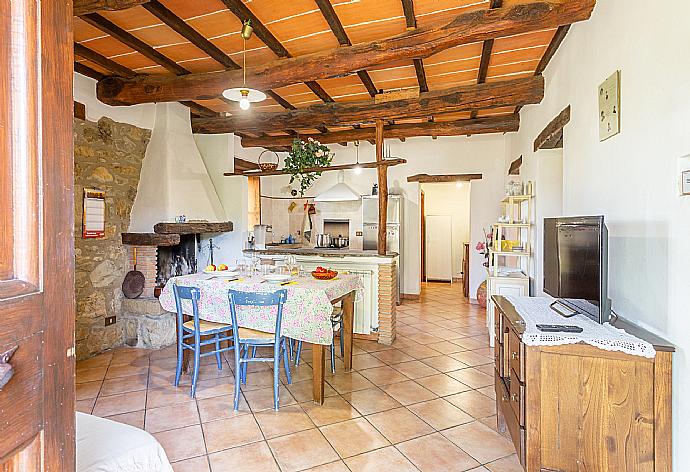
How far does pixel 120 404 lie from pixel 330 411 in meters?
1.59

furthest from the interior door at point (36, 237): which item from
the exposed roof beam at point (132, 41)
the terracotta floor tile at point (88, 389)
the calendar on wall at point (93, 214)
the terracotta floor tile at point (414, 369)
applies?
the calendar on wall at point (93, 214)

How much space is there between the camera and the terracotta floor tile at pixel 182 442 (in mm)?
2494

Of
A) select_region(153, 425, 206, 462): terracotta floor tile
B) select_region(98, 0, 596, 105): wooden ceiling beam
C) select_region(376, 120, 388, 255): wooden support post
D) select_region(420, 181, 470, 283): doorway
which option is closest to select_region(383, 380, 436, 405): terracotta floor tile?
select_region(153, 425, 206, 462): terracotta floor tile

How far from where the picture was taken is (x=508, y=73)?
4613 mm

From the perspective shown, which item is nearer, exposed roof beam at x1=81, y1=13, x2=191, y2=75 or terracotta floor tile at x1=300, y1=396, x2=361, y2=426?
terracotta floor tile at x1=300, y1=396, x2=361, y2=426

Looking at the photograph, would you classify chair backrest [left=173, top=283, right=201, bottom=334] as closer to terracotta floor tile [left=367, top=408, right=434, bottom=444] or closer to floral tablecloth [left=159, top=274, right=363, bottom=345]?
floral tablecloth [left=159, top=274, right=363, bottom=345]

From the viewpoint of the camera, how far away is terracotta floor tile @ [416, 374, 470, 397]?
136 inches

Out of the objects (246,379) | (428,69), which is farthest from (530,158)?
(246,379)

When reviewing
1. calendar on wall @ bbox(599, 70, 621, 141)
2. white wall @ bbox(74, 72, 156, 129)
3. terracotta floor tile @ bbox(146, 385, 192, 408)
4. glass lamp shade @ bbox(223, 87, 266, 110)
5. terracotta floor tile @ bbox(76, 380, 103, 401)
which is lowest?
terracotta floor tile @ bbox(146, 385, 192, 408)

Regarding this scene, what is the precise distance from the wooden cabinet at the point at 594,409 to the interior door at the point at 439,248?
7.84 metres

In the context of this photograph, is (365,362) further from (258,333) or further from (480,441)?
(480,441)

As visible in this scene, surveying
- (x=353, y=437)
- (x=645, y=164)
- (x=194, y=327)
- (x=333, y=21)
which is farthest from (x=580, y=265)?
(x=194, y=327)

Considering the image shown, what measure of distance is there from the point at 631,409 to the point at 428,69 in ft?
Result: 12.1

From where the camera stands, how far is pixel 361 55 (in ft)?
12.1
